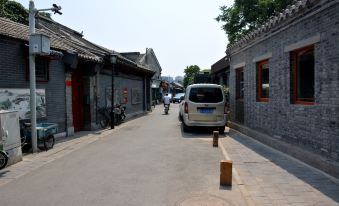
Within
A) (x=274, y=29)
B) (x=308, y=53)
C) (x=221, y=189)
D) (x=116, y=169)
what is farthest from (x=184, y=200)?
(x=274, y=29)

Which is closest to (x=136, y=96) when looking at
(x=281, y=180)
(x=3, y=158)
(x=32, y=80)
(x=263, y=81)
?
(x=263, y=81)

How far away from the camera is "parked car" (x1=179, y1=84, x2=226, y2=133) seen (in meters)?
15.6

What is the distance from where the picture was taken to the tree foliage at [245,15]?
35.6 meters

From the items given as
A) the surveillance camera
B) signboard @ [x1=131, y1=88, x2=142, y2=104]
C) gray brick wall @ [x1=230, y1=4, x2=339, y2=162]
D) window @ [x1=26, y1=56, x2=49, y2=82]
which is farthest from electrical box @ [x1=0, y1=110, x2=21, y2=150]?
signboard @ [x1=131, y1=88, x2=142, y2=104]

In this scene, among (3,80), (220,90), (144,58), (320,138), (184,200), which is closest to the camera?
(184,200)

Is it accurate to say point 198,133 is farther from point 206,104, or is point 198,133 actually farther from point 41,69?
point 41,69

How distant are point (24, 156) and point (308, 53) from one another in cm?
775

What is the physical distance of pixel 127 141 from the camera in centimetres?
1345

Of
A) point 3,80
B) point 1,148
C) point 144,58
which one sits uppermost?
point 144,58

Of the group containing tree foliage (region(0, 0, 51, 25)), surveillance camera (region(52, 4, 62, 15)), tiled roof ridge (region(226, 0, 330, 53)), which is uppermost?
tree foliage (region(0, 0, 51, 25))

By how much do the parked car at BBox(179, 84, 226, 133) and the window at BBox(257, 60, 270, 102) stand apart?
257 cm

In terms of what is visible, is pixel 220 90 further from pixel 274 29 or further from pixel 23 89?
pixel 23 89

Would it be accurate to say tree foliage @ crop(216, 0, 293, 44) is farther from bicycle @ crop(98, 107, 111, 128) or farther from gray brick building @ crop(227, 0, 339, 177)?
gray brick building @ crop(227, 0, 339, 177)

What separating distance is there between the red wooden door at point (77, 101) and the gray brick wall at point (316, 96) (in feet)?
25.0
